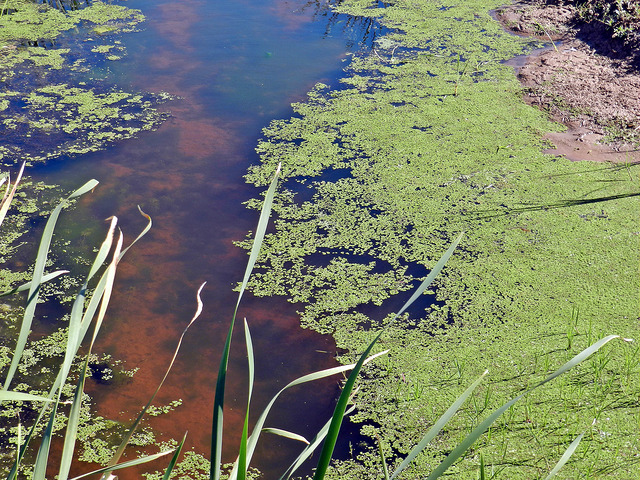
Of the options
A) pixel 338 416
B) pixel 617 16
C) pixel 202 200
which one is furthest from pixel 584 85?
pixel 338 416

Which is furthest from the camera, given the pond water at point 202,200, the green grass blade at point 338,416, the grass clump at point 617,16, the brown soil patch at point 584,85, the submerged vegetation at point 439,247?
the grass clump at point 617,16

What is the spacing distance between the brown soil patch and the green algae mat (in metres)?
0.14

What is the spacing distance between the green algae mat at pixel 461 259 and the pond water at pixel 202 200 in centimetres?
15

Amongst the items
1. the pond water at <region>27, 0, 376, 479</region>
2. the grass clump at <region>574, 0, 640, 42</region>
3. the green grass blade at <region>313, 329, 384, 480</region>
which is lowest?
the pond water at <region>27, 0, 376, 479</region>

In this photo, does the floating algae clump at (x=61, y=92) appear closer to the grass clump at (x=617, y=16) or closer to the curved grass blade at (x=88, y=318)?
the curved grass blade at (x=88, y=318)

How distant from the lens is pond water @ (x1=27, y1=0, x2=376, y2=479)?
1.95 meters

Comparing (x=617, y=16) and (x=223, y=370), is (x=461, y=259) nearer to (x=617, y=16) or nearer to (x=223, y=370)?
(x=223, y=370)

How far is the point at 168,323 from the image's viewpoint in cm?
221

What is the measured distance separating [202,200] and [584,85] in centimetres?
249

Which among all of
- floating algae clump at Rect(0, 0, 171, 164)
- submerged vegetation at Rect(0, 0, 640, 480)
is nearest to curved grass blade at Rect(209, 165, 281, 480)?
submerged vegetation at Rect(0, 0, 640, 480)

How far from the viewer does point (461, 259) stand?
249 centimetres

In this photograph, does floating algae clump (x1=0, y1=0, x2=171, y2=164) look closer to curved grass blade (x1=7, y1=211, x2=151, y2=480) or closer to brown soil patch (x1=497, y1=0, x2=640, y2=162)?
brown soil patch (x1=497, y1=0, x2=640, y2=162)

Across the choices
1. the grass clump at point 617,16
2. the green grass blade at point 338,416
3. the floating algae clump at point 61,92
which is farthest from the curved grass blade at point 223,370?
the grass clump at point 617,16

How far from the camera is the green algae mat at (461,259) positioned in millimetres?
1790
